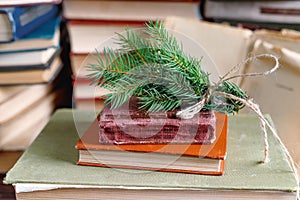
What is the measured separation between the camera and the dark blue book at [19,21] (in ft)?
2.24

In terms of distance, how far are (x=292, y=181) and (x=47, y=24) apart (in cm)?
56

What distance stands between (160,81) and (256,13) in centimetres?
44

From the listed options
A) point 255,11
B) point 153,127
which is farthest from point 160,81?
point 255,11

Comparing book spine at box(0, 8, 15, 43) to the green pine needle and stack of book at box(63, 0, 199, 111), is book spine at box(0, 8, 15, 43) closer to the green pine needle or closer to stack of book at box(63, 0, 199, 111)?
stack of book at box(63, 0, 199, 111)

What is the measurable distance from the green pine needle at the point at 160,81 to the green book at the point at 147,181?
7 centimetres

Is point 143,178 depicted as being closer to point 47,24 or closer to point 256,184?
point 256,184

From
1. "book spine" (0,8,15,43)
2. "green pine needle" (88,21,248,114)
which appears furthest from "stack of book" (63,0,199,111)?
"green pine needle" (88,21,248,114)

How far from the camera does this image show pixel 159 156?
462 millimetres

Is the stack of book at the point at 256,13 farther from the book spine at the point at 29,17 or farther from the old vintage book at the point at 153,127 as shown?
the old vintage book at the point at 153,127

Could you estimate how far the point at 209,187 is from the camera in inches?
17.1

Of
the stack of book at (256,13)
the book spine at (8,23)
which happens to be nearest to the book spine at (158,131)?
the book spine at (8,23)

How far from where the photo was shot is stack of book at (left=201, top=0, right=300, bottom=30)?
32.0 inches

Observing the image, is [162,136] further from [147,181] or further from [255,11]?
[255,11]

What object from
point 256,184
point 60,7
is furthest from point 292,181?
point 60,7
